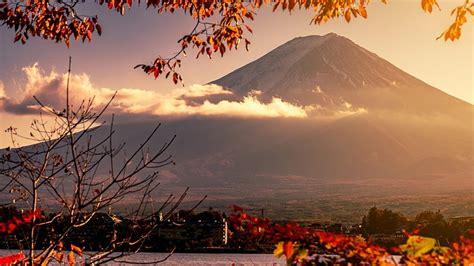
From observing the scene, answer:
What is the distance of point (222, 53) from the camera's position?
955 cm

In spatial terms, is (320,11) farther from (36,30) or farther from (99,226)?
(99,226)

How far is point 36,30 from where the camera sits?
983 centimetres

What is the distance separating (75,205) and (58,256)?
4.48 ft

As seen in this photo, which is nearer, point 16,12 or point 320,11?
point 320,11

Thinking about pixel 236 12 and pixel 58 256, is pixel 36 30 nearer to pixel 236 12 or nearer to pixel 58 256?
pixel 236 12

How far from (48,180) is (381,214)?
172ft

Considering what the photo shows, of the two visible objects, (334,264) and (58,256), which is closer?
(334,264)

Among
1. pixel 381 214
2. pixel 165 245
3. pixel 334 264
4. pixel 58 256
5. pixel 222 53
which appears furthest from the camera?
pixel 381 214

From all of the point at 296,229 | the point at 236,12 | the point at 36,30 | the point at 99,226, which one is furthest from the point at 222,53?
the point at 99,226

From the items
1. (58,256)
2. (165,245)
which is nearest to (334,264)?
(58,256)

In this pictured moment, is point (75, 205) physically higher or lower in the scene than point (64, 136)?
lower

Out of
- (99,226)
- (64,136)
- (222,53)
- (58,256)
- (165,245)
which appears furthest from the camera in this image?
(165,245)

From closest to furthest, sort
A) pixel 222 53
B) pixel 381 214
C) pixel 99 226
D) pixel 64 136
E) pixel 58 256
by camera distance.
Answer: pixel 64 136, pixel 58 256, pixel 222 53, pixel 99 226, pixel 381 214

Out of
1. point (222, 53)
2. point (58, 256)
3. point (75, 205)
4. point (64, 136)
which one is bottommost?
point (58, 256)
